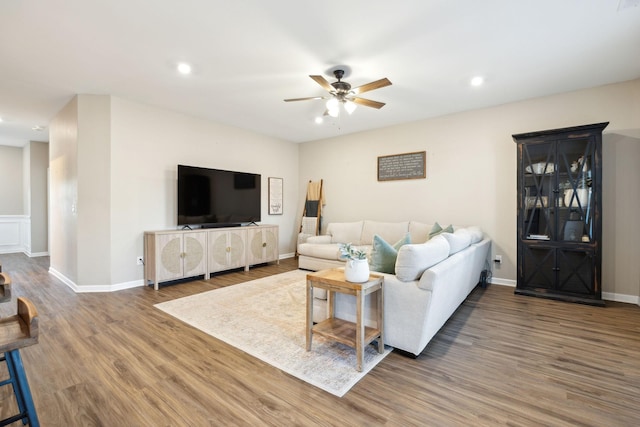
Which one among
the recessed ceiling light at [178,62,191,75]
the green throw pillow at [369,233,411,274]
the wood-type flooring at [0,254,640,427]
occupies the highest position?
the recessed ceiling light at [178,62,191,75]

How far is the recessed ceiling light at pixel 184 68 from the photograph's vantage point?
3.15m

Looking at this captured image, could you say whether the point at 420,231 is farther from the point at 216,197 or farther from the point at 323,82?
the point at 216,197

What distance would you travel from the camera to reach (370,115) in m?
4.92

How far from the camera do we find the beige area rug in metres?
2.12

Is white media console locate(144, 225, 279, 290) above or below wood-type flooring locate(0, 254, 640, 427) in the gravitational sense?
above

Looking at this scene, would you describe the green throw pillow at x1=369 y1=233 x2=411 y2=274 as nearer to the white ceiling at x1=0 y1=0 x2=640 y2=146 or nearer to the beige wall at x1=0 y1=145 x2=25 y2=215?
the white ceiling at x1=0 y1=0 x2=640 y2=146

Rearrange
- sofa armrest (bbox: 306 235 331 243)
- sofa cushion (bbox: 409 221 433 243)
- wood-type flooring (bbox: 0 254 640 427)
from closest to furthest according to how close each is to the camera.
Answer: wood-type flooring (bbox: 0 254 640 427) → sofa cushion (bbox: 409 221 433 243) → sofa armrest (bbox: 306 235 331 243)

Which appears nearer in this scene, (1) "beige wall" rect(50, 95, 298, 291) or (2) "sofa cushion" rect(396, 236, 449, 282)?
(2) "sofa cushion" rect(396, 236, 449, 282)

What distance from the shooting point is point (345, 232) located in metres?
5.78

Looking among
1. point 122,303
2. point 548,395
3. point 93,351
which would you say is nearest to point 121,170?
point 122,303

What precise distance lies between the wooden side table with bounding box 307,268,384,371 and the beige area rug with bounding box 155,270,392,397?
0.49ft

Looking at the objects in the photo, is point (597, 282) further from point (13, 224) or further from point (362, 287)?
point (13, 224)

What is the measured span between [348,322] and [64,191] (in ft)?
16.1

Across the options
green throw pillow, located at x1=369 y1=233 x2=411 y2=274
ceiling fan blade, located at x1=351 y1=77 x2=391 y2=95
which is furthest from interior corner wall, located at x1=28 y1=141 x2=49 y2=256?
green throw pillow, located at x1=369 y1=233 x2=411 y2=274
